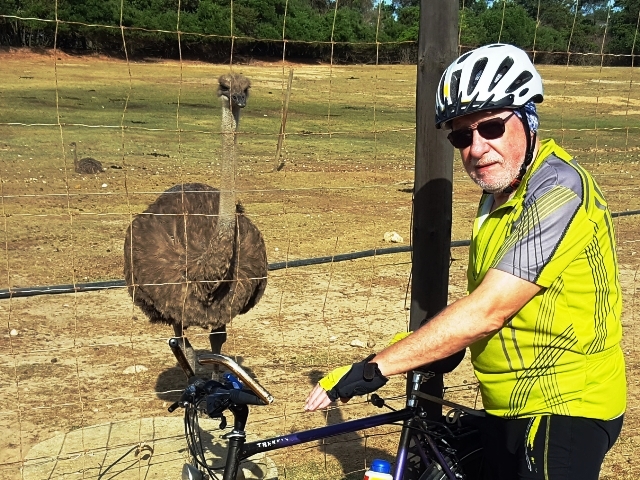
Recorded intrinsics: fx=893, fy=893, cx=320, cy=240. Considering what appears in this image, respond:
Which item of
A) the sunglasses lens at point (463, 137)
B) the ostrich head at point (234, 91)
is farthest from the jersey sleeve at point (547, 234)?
the ostrich head at point (234, 91)

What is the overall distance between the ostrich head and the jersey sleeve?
11.8ft

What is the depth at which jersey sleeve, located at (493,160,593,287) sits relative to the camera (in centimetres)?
240

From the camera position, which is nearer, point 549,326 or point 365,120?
point 549,326

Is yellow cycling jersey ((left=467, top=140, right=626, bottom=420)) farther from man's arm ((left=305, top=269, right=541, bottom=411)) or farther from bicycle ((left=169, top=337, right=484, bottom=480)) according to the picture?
bicycle ((left=169, top=337, right=484, bottom=480))

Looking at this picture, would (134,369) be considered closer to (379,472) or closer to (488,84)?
(379,472)

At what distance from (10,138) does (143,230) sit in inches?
442

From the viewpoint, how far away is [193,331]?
7262mm

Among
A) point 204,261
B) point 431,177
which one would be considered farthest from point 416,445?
point 204,261

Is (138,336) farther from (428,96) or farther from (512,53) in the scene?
(512,53)

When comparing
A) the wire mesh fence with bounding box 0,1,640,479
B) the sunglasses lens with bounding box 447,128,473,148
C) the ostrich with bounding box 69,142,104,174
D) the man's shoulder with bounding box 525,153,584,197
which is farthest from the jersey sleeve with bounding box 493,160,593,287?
the ostrich with bounding box 69,142,104,174

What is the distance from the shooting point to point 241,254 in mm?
6047

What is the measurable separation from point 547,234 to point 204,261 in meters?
3.54

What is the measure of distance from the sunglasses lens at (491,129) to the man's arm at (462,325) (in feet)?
1.38

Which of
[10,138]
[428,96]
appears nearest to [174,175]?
[10,138]
